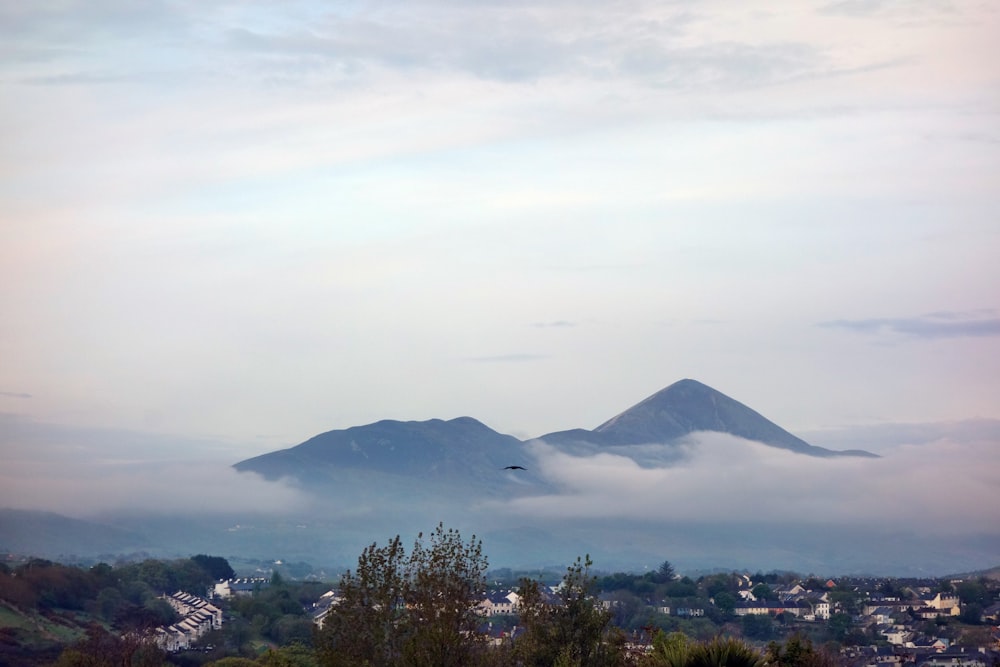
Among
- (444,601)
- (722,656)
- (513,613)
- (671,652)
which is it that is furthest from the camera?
(513,613)

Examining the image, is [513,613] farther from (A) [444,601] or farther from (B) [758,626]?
(A) [444,601]

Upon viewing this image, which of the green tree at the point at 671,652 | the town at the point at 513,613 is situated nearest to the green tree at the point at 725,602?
the town at the point at 513,613

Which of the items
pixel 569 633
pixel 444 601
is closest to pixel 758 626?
pixel 569 633

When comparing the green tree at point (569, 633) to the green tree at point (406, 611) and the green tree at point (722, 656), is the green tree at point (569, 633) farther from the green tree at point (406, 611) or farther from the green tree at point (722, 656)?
the green tree at point (722, 656)

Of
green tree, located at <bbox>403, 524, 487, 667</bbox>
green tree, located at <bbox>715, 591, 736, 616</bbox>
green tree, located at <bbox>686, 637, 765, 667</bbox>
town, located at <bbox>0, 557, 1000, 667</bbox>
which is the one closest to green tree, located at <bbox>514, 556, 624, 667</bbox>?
green tree, located at <bbox>403, 524, 487, 667</bbox>

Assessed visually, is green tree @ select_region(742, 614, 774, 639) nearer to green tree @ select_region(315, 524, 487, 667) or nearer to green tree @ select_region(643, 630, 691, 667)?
green tree @ select_region(315, 524, 487, 667)

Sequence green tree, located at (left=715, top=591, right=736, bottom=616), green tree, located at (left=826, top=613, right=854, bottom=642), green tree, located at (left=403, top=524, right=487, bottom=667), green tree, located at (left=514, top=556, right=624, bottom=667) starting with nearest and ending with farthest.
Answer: green tree, located at (left=403, top=524, right=487, bottom=667) < green tree, located at (left=514, top=556, right=624, bottom=667) < green tree, located at (left=826, top=613, right=854, bottom=642) < green tree, located at (left=715, top=591, right=736, bottom=616)

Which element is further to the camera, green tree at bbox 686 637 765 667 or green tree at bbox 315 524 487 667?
green tree at bbox 315 524 487 667

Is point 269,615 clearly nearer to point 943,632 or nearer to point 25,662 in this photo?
point 25,662

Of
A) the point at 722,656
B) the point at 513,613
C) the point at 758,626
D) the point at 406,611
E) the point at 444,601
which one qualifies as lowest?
the point at 758,626

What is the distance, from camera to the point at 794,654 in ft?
147

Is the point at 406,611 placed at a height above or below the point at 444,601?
below

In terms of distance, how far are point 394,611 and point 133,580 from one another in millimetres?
123810

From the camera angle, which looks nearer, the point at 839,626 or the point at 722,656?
the point at 722,656
